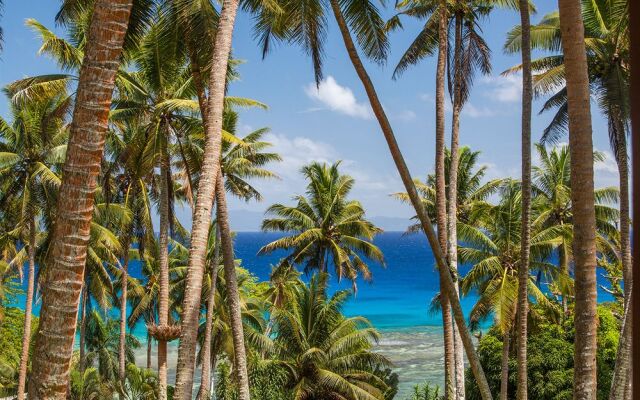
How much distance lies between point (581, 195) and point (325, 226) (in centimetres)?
2371

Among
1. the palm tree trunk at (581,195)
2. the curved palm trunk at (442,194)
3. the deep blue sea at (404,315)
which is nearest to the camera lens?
the palm tree trunk at (581,195)

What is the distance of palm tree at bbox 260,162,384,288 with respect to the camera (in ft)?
98.8

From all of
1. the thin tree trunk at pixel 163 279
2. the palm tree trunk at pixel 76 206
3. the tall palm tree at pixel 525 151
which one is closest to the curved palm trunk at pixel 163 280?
the thin tree trunk at pixel 163 279

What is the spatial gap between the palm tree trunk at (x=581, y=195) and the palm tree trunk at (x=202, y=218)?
15.8 ft

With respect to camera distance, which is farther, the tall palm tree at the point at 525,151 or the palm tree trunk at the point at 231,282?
the palm tree trunk at the point at 231,282

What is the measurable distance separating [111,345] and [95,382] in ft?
17.4

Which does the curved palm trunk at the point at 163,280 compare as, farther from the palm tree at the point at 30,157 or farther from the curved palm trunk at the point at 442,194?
the curved palm trunk at the point at 442,194

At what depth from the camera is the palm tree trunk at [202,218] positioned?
8.70 meters

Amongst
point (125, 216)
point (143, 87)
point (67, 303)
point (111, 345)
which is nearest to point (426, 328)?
point (111, 345)

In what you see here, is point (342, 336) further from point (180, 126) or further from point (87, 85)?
point (87, 85)

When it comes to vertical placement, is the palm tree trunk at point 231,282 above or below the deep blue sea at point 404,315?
above

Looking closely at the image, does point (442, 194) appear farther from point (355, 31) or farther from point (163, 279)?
point (163, 279)

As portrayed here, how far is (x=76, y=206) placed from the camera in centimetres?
488

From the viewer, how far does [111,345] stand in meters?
36.7
